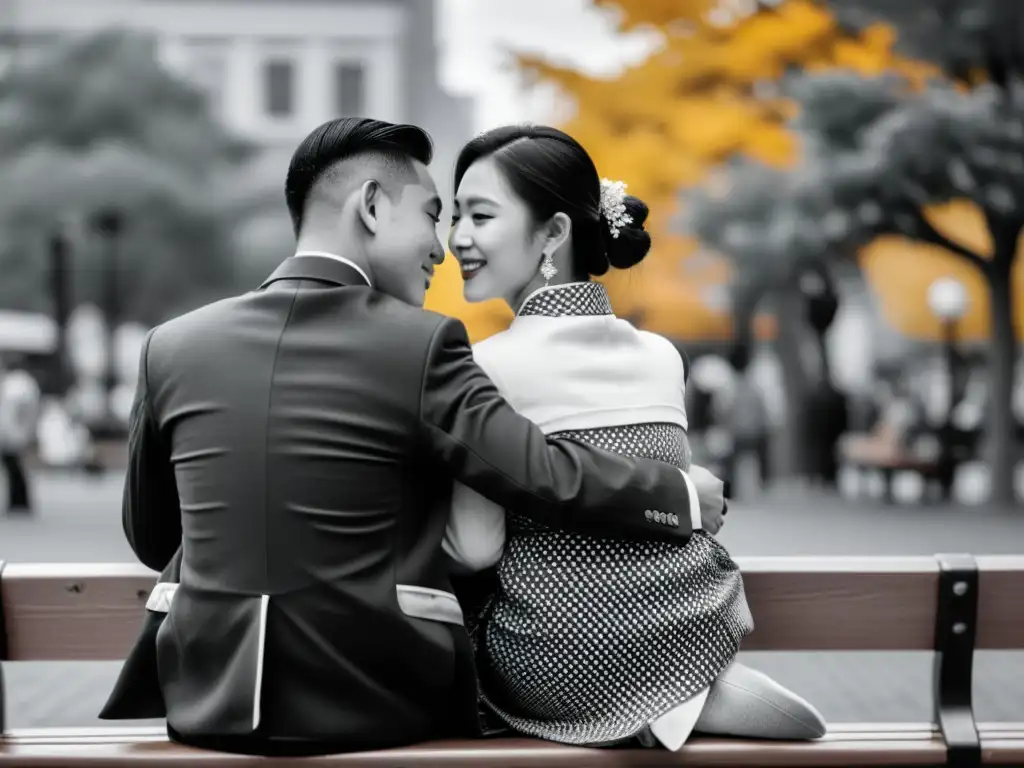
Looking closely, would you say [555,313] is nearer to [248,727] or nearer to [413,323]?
[413,323]

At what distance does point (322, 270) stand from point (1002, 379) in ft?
52.8

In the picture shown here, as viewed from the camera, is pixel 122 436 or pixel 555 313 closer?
pixel 555 313

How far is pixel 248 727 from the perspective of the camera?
2455 mm

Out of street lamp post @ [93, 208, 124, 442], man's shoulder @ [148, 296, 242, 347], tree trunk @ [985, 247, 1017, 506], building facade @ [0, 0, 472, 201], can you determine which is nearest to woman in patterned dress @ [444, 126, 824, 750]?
man's shoulder @ [148, 296, 242, 347]

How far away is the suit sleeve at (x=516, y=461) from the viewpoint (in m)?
2.41

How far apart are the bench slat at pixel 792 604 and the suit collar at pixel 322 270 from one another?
79 centimetres

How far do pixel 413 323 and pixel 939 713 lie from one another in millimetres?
1466

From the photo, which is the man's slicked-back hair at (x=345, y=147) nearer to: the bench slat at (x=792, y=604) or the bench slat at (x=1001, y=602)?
the bench slat at (x=792, y=604)

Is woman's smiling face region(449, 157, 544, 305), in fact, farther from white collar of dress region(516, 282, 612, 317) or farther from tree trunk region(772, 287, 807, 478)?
tree trunk region(772, 287, 807, 478)

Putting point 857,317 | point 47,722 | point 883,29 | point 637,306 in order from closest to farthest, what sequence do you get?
point 47,722, point 883,29, point 637,306, point 857,317

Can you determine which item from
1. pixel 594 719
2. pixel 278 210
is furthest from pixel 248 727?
pixel 278 210

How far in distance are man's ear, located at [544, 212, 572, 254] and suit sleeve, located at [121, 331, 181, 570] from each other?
830mm

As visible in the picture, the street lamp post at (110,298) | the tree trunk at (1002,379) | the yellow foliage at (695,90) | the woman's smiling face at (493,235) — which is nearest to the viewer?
the woman's smiling face at (493,235)

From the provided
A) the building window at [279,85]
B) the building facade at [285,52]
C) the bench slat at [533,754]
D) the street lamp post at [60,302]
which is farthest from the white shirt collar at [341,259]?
the building window at [279,85]
